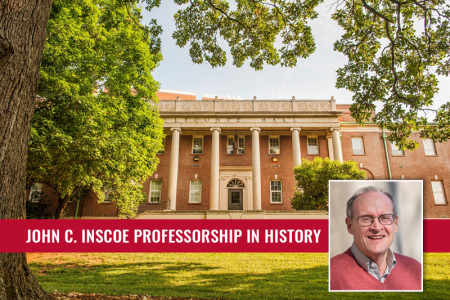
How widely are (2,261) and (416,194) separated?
4197 mm

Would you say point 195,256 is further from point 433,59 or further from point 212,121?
point 212,121

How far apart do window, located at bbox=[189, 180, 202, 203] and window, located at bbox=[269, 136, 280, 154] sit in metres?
7.33

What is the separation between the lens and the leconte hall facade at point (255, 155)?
75.9ft

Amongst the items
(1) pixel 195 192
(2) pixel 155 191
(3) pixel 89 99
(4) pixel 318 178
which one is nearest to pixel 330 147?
(4) pixel 318 178

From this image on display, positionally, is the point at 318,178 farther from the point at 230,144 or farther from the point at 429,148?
the point at 429,148

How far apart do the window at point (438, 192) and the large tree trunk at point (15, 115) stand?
30.4 meters

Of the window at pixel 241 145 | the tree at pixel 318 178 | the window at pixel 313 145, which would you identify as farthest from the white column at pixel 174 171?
the window at pixel 313 145

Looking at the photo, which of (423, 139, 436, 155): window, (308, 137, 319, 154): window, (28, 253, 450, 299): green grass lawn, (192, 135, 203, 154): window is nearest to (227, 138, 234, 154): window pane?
(192, 135, 203, 154): window

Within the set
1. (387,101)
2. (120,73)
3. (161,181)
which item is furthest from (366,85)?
(161,181)

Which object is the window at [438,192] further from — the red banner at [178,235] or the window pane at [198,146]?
the red banner at [178,235]

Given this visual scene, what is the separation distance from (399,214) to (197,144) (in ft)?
77.7

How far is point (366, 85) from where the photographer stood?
7.54 metres

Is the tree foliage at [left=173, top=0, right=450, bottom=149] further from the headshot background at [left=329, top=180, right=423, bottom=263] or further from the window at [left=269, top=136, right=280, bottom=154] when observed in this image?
the window at [left=269, top=136, right=280, bottom=154]

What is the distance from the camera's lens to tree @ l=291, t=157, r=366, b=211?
16.2m
